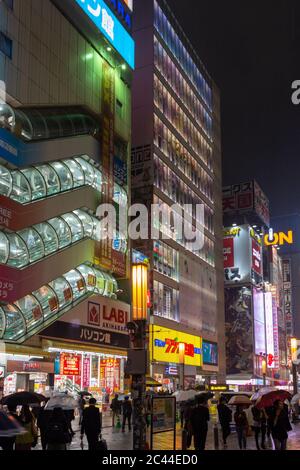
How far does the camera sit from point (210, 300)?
2623 inches

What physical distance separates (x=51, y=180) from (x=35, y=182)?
5.25ft

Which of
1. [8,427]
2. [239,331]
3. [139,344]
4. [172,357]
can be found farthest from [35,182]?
[239,331]

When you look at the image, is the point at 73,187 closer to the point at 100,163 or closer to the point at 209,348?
the point at 100,163

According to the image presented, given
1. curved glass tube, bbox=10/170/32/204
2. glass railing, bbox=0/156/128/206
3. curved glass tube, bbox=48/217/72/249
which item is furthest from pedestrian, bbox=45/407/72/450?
curved glass tube, bbox=48/217/72/249

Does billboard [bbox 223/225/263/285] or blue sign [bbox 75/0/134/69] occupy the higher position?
blue sign [bbox 75/0/134/69]

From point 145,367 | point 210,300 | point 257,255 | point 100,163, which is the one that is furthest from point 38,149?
point 257,255

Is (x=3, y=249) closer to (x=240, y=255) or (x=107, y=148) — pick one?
(x=107, y=148)

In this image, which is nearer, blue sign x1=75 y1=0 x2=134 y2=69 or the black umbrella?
the black umbrella

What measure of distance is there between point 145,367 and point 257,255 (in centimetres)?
7401

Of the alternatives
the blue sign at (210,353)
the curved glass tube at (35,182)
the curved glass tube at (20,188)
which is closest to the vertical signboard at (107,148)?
the curved glass tube at (35,182)

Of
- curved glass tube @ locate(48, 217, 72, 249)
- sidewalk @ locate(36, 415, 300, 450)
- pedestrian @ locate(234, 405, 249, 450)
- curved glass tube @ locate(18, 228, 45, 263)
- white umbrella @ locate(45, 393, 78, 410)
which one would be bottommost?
sidewalk @ locate(36, 415, 300, 450)

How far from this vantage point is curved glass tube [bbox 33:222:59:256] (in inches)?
1308

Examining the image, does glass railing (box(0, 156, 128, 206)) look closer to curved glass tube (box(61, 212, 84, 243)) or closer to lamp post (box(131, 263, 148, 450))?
curved glass tube (box(61, 212, 84, 243))

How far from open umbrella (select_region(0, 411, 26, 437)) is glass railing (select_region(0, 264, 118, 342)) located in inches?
767
